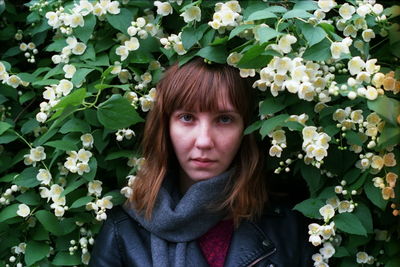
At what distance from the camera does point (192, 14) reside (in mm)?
2121

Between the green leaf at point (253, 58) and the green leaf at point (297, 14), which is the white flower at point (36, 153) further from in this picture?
the green leaf at point (297, 14)

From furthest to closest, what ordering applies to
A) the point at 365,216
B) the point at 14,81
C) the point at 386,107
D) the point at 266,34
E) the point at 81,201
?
the point at 14,81 < the point at 81,201 < the point at 365,216 < the point at 266,34 < the point at 386,107

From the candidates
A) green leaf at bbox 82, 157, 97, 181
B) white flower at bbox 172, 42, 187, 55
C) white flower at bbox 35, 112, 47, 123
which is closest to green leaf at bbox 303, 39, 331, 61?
white flower at bbox 172, 42, 187, 55

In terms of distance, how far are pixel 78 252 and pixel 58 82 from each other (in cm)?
62

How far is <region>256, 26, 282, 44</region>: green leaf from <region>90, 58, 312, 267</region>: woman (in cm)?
24

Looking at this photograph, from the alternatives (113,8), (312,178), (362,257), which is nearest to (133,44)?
(113,8)

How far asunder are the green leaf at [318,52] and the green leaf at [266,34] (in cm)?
11

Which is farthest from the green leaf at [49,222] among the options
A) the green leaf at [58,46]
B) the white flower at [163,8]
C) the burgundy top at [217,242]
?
the white flower at [163,8]

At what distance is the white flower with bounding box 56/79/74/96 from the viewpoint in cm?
219

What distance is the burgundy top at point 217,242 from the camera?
217cm

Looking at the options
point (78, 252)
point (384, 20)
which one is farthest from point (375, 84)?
point (78, 252)

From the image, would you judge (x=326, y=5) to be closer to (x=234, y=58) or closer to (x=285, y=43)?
(x=285, y=43)

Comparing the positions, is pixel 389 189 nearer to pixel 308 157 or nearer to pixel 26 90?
pixel 308 157

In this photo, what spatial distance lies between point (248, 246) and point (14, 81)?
1.07 meters
